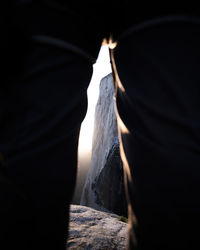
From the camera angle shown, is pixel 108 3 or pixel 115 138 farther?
pixel 115 138

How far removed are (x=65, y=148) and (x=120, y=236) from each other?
0.88m

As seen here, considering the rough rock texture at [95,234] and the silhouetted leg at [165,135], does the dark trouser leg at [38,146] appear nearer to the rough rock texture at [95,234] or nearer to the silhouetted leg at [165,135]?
the silhouetted leg at [165,135]

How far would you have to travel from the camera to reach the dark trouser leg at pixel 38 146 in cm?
25

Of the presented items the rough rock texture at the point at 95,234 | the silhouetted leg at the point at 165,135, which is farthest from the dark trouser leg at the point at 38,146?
the rough rock texture at the point at 95,234

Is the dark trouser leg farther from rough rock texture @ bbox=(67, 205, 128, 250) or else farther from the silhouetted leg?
rough rock texture @ bbox=(67, 205, 128, 250)

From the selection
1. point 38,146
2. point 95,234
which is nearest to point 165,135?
point 38,146

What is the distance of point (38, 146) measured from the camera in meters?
0.27

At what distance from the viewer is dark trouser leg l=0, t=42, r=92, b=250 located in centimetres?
25

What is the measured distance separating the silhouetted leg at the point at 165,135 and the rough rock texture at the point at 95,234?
2.09 feet

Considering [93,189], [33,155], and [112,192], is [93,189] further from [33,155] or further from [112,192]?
[33,155]

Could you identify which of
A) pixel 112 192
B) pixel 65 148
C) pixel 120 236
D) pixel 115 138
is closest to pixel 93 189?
pixel 112 192

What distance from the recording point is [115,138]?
631 cm

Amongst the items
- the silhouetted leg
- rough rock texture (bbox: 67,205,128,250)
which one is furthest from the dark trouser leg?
rough rock texture (bbox: 67,205,128,250)

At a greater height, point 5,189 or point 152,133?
point 152,133
